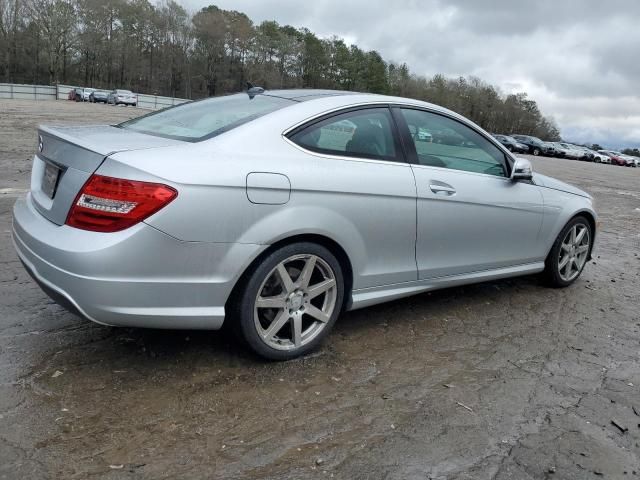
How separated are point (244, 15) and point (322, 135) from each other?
10641cm

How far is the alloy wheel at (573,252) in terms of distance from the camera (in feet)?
16.1

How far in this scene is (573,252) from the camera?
499 centimetres

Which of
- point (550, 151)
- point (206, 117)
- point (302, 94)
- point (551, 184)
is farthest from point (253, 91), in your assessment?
point (550, 151)

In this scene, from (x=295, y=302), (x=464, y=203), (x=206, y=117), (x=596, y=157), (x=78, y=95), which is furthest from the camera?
(x=78, y=95)

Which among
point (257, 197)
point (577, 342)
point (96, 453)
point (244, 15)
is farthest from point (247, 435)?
point (244, 15)

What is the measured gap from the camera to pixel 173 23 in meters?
93.7

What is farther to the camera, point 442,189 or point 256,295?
point 442,189

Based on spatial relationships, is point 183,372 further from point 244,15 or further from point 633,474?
point 244,15

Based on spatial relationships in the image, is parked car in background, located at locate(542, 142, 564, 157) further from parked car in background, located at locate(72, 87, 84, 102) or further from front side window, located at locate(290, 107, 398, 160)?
front side window, located at locate(290, 107, 398, 160)

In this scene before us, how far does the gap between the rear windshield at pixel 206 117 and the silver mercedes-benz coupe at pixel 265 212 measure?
0.06ft

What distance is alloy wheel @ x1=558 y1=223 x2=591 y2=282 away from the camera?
16.1 feet

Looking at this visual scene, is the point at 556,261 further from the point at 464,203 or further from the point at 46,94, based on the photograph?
the point at 46,94

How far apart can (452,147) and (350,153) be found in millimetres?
1028

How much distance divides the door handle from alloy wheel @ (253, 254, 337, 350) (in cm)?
94
